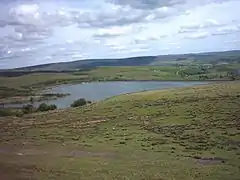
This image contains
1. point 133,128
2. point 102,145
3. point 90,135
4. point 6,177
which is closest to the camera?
point 6,177

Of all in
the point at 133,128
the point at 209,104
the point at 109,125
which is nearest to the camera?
the point at 133,128

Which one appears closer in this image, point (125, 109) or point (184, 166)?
point (184, 166)

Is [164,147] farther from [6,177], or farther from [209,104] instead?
[209,104]

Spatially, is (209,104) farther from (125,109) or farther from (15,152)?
(15,152)

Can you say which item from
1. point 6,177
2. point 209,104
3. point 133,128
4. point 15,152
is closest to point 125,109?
point 209,104

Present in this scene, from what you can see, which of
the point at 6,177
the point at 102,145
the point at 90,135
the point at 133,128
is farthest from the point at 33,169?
the point at 133,128

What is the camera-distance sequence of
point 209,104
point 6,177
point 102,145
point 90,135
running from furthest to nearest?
1. point 209,104
2. point 90,135
3. point 102,145
4. point 6,177
